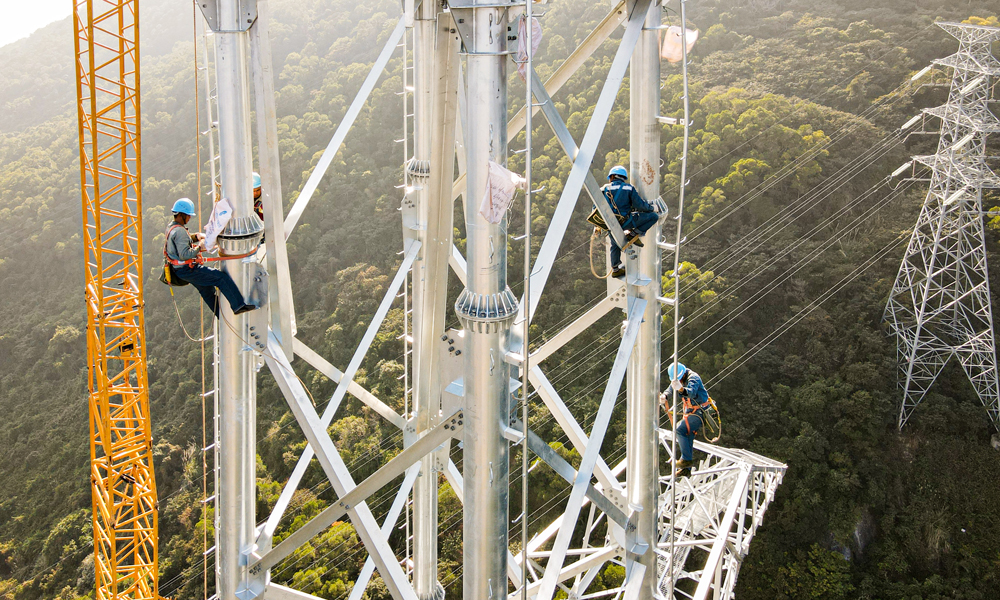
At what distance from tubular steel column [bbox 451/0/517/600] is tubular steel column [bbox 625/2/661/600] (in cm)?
316

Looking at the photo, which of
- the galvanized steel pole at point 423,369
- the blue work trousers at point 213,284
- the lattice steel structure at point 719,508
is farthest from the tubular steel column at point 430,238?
the lattice steel structure at point 719,508

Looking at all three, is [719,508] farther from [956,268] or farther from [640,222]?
[956,268]

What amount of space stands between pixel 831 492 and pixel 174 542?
30543 millimetres

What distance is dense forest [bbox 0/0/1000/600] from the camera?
33750 millimetres

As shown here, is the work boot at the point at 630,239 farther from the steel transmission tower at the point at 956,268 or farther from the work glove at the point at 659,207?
the steel transmission tower at the point at 956,268

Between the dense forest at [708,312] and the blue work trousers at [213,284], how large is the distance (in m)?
24.5

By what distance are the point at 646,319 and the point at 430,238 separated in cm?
333

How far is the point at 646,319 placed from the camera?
10.3 metres

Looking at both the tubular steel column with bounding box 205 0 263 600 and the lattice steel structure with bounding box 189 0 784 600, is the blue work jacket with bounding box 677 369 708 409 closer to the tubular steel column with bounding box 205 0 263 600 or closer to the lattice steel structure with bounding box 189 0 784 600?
the lattice steel structure with bounding box 189 0 784 600

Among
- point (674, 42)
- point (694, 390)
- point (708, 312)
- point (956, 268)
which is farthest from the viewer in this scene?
point (708, 312)

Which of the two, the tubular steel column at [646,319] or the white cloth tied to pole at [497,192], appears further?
the tubular steel column at [646,319]

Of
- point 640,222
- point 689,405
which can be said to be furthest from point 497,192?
point 689,405

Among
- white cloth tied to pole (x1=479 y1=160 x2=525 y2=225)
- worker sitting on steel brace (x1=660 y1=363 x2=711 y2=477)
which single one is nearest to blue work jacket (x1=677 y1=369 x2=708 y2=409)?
worker sitting on steel brace (x1=660 y1=363 x2=711 y2=477)

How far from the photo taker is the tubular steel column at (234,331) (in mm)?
7969
